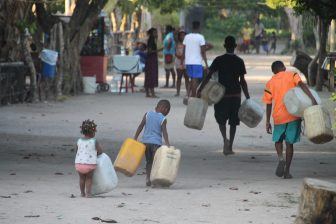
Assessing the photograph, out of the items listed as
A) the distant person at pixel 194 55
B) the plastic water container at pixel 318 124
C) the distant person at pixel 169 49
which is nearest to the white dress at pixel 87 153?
the plastic water container at pixel 318 124

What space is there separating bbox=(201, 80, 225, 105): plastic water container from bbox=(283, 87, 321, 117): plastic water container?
2722 millimetres

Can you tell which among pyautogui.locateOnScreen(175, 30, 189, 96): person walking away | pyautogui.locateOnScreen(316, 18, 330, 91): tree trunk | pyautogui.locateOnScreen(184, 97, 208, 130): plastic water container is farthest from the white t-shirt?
pyautogui.locateOnScreen(184, 97, 208, 130): plastic water container

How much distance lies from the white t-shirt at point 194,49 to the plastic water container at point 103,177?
1302cm

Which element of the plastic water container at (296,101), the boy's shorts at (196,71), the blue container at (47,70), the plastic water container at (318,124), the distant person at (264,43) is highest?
the plastic water container at (296,101)

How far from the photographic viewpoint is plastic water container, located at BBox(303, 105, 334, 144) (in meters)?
12.9

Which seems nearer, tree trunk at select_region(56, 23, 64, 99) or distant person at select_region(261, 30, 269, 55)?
tree trunk at select_region(56, 23, 64, 99)

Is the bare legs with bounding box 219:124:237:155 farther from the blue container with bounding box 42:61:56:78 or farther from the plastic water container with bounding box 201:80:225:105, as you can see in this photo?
the blue container with bounding box 42:61:56:78

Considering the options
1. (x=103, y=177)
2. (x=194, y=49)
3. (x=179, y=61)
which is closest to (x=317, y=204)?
(x=103, y=177)

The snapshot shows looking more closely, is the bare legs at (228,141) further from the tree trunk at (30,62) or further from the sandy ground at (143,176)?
the tree trunk at (30,62)

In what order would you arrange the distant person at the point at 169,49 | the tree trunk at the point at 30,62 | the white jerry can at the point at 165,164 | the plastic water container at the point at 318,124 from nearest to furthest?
the white jerry can at the point at 165,164 < the plastic water container at the point at 318,124 < the tree trunk at the point at 30,62 < the distant person at the point at 169,49

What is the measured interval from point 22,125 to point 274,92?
768 cm

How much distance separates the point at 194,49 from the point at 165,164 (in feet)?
41.2

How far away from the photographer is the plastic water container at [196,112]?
15836mm

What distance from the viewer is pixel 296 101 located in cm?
1340
